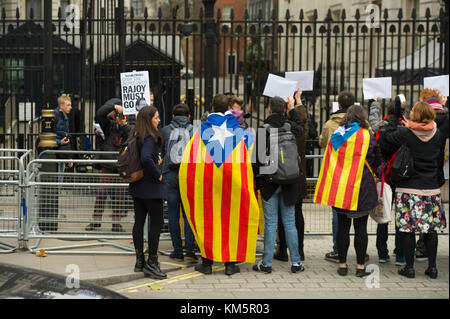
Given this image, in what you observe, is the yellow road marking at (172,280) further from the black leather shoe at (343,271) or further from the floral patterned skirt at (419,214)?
the floral patterned skirt at (419,214)

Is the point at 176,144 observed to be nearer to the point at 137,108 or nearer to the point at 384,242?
the point at 137,108

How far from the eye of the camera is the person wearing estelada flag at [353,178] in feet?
24.8

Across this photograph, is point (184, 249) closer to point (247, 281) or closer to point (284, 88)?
point (247, 281)

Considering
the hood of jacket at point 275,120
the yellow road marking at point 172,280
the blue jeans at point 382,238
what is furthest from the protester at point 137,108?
the blue jeans at point 382,238

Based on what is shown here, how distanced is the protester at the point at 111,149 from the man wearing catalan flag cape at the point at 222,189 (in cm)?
112

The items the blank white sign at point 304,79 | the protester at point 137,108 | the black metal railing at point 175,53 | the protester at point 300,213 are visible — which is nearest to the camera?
the protester at point 300,213

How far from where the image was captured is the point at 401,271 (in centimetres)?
784

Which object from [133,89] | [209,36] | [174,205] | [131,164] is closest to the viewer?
[131,164]

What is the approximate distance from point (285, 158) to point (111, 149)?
301 cm

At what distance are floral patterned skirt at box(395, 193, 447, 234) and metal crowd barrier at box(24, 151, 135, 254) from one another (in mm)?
3163

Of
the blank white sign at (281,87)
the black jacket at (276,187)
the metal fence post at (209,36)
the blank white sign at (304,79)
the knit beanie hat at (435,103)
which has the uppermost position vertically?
the metal fence post at (209,36)

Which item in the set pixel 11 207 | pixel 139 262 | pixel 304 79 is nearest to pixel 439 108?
pixel 304 79

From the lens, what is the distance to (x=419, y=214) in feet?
24.8
